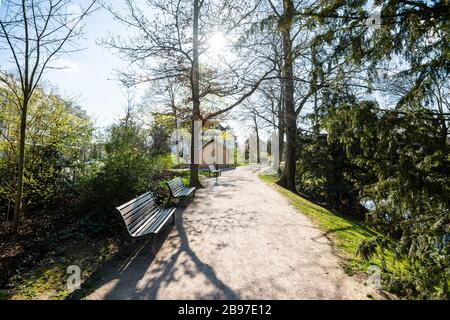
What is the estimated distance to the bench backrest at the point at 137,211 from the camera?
4683 mm

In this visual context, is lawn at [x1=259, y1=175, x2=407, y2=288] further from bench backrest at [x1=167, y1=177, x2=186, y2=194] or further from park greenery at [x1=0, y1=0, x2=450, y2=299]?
bench backrest at [x1=167, y1=177, x2=186, y2=194]

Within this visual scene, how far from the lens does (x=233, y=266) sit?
4.35m

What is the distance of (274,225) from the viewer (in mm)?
6738

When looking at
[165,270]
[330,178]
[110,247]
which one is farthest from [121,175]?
[330,178]

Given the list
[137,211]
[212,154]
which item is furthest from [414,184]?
[212,154]

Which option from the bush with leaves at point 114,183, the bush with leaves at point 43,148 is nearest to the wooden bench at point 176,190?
the bush with leaves at point 114,183

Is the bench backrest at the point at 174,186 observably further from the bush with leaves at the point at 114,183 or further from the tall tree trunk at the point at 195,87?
the tall tree trunk at the point at 195,87

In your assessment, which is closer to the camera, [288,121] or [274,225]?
[274,225]

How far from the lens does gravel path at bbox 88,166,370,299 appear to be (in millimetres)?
3589

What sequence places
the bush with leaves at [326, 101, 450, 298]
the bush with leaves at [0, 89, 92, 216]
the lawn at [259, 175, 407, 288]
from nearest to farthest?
the bush with leaves at [326, 101, 450, 298]
the lawn at [259, 175, 407, 288]
the bush with leaves at [0, 89, 92, 216]

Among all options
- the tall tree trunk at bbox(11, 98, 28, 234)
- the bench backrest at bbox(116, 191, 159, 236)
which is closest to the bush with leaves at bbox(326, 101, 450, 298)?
the bench backrest at bbox(116, 191, 159, 236)

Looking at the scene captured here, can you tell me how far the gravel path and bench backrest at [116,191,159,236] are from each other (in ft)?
1.56
